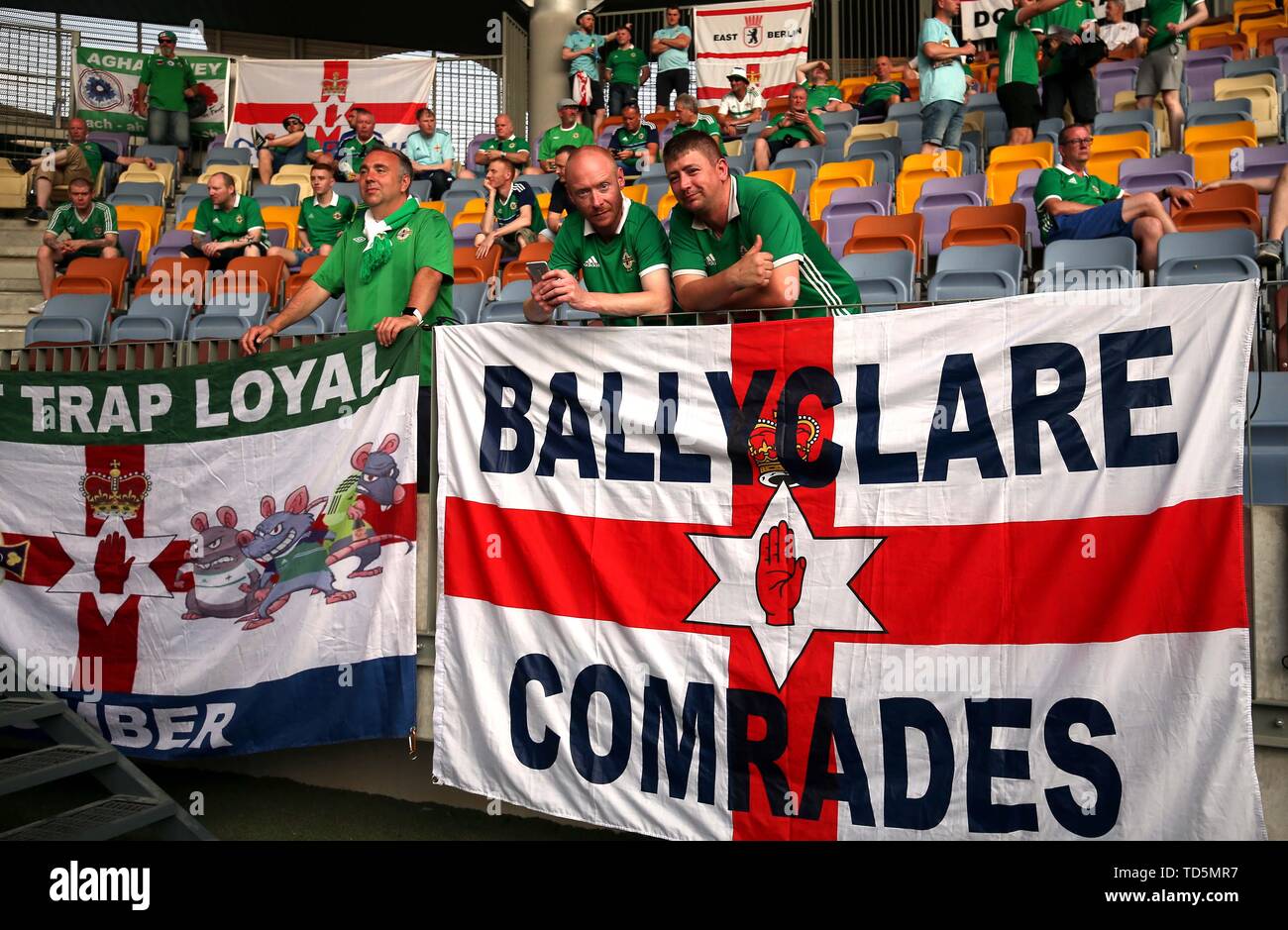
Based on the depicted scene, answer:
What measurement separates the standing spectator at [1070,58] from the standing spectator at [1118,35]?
3.39ft

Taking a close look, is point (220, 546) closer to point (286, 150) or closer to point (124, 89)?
point (286, 150)

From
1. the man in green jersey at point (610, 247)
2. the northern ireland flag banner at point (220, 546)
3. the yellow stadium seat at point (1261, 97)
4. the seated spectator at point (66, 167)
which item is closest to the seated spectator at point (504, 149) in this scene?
the seated spectator at point (66, 167)

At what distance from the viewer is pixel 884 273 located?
6.54 meters

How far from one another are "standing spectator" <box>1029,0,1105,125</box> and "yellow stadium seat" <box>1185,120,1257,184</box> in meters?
1.16

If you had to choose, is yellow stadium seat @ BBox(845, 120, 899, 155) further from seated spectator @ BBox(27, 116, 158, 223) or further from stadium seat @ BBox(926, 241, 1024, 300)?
seated spectator @ BBox(27, 116, 158, 223)

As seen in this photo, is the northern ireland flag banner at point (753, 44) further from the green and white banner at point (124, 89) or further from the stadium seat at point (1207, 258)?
the stadium seat at point (1207, 258)

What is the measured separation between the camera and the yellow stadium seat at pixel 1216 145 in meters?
7.40

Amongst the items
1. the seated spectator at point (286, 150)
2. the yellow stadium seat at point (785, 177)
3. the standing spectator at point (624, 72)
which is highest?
the standing spectator at point (624, 72)

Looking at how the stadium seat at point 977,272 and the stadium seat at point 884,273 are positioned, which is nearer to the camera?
the stadium seat at point 977,272

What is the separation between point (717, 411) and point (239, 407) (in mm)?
2149

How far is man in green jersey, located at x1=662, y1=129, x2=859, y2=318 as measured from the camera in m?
3.43

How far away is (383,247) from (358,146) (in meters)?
7.89

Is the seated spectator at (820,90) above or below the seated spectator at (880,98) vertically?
above

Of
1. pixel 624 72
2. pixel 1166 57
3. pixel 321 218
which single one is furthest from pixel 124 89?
pixel 1166 57
